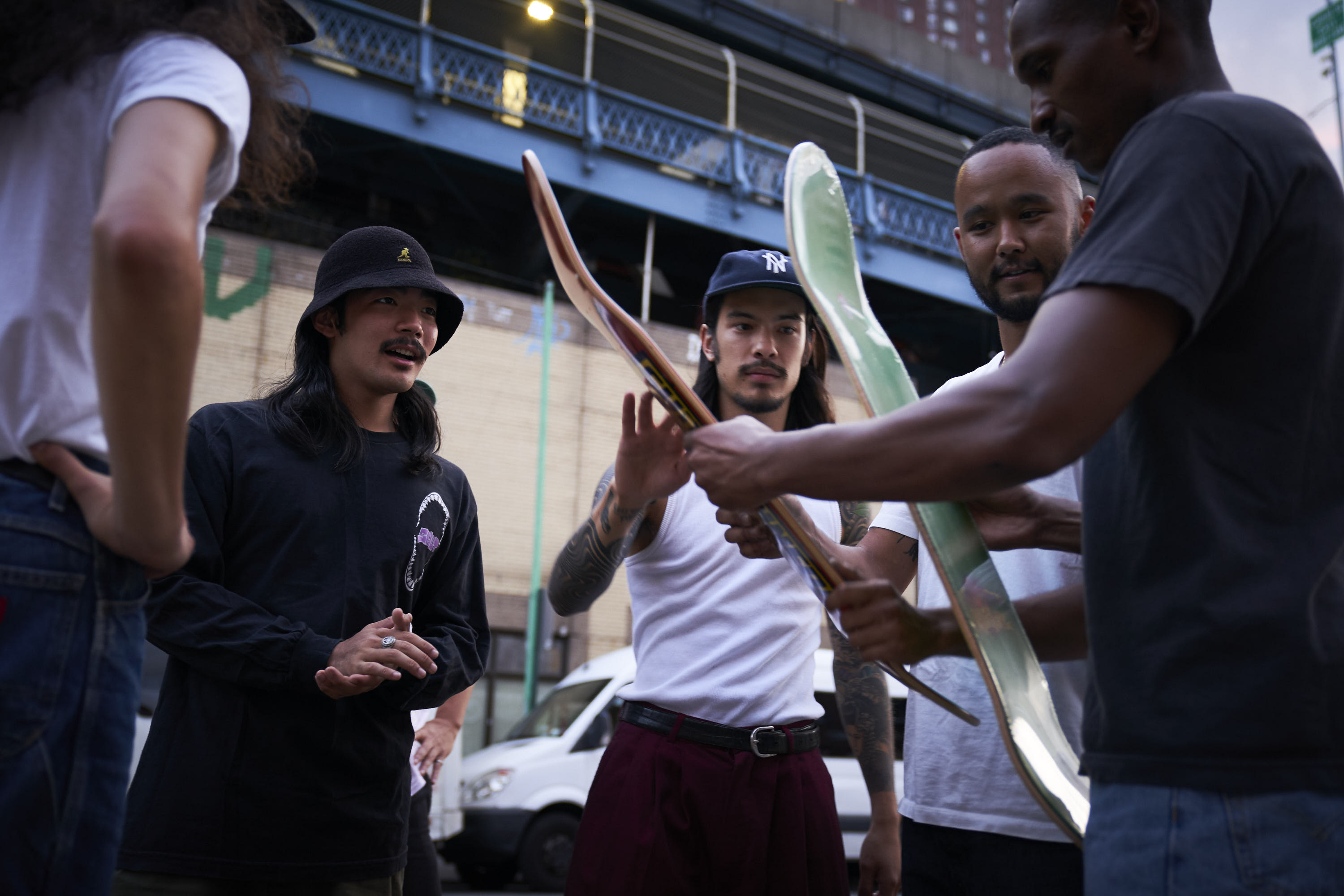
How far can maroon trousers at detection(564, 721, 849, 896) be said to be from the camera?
2127mm

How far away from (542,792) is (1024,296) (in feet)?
21.7

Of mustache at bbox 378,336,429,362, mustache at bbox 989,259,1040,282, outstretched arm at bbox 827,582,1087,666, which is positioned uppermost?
mustache at bbox 989,259,1040,282

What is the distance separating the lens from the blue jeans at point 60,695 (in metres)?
1.10

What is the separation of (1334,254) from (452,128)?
13734 millimetres

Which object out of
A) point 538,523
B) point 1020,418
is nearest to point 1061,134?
point 1020,418

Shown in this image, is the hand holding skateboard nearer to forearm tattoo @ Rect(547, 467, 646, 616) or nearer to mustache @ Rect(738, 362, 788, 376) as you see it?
forearm tattoo @ Rect(547, 467, 646, 616)

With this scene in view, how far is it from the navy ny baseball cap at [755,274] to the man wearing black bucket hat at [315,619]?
30.5 inches

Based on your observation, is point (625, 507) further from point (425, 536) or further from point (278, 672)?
point (278, 672)

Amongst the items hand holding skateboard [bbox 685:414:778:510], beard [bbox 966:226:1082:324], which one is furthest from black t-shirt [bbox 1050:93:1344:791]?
beard [bbox 966:226:1082:324]

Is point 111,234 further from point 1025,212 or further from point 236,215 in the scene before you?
point 236,215

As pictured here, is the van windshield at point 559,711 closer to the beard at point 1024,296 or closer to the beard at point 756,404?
the beard at point 756,404

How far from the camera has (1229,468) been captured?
1128 millimetres

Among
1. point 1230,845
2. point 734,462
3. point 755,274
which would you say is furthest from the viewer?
point 755,274

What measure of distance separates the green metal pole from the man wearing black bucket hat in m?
10.2
